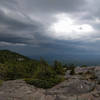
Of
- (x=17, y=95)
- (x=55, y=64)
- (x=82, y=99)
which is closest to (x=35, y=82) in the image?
(x=17, y=95)

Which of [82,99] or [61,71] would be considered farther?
[61,71]

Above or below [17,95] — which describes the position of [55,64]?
above

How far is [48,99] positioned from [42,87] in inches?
101

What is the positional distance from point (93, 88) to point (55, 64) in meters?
8.45

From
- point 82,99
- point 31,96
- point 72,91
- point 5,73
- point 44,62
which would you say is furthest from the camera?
point 5,73

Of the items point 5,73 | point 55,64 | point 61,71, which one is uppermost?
point 55,64

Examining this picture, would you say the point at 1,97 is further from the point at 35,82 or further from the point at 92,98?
the point at 92,98

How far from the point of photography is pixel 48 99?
662cm

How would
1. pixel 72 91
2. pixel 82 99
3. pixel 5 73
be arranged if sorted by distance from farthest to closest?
pixel 5 73
pixel 72 91
pixel 82 99


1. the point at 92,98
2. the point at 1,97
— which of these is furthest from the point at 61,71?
the point at 1,97

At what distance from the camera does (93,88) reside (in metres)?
8.24

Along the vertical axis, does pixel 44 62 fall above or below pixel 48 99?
above

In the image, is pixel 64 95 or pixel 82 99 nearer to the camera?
pixel 82 99

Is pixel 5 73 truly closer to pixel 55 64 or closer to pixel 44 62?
pixel 44 62
